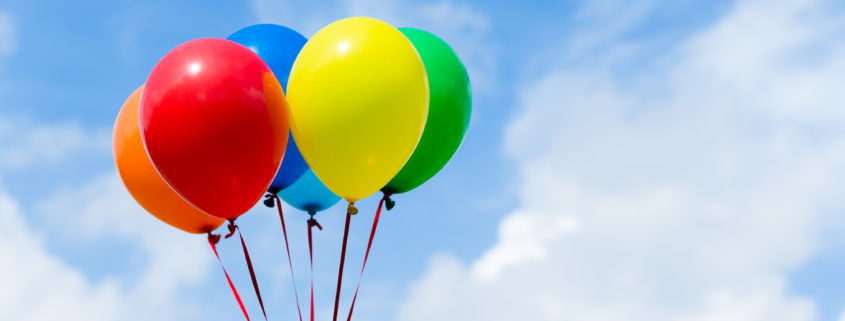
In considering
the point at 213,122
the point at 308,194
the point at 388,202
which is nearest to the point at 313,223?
the point at 308,194

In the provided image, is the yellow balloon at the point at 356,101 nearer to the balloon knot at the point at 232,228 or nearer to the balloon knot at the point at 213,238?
the balloon knot at the point at 232,228

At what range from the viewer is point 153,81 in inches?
228

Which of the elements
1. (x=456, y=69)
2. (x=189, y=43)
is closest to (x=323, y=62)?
(x=189, y=43)

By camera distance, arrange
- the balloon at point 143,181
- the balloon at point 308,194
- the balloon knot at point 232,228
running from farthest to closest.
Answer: the balloon at point 308,194 → the balloon at point 143,181 → the balloon knot at point 232,228

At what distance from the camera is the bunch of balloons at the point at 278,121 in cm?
561

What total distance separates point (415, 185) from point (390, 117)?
3.63 feet

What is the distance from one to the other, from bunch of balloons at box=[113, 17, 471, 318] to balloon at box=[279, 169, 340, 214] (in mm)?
236

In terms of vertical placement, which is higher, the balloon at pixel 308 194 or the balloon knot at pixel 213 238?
the balloon at pixel 308 194

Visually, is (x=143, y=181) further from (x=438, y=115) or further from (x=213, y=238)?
(x=438, y=115)

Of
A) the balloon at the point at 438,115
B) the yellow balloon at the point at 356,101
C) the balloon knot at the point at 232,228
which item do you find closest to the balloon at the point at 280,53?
the yellow balloon at the point at 356,101

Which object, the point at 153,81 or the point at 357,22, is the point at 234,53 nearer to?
the point at 153,81

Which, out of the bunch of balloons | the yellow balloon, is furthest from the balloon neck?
the yellow balloon

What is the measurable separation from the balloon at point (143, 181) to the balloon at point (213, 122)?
70 cm

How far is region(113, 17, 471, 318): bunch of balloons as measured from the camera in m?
5.61
